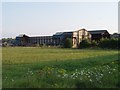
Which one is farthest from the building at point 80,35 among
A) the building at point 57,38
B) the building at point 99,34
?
the building at point 99,34

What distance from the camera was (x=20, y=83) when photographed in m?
7.95

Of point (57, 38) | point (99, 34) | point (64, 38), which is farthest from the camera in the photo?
point (57, 38)

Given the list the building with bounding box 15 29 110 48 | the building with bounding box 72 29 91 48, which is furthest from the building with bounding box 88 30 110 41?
the building with bounding box 72 29 91 48

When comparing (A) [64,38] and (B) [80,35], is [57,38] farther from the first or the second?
(B) [80,35]

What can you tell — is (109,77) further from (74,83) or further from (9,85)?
(9,85)

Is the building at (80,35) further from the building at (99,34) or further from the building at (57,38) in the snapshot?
the building at (99,34)

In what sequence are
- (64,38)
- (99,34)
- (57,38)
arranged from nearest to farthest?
(99,34), (64,38), (57,38)

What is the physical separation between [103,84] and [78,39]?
318ft

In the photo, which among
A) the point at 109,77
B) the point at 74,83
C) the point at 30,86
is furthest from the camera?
the point at 109,77

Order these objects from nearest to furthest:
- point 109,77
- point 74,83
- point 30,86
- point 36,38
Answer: point 30,86, point 74,83, point 109,77, point 36,38

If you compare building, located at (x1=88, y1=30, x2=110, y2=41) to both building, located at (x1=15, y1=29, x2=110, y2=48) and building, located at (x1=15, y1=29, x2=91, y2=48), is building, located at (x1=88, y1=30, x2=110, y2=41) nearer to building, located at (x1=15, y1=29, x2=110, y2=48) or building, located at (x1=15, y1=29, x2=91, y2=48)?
building, located at (x1=15, y1=29, x2=110, y2=48)

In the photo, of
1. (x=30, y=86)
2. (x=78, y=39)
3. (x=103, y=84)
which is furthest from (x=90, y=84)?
(x=78, y=39)

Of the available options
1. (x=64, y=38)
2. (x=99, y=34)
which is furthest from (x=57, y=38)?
(x=99, y=34)

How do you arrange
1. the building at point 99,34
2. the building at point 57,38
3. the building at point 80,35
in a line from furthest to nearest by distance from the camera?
the building at point 57,38 < the building at point 99,34 < the building at point 80,35
